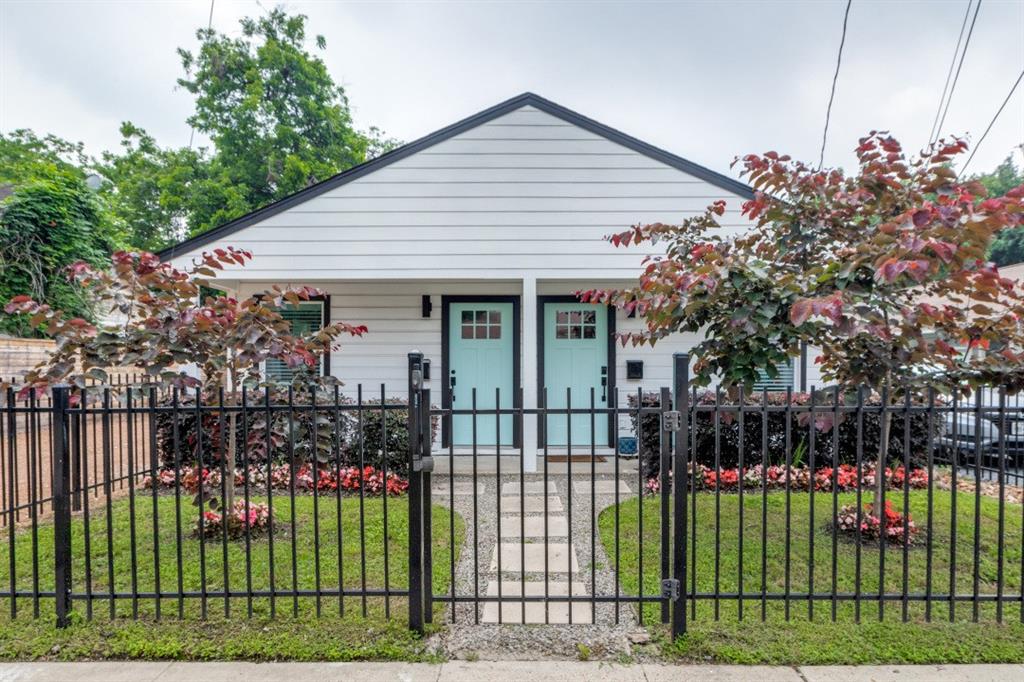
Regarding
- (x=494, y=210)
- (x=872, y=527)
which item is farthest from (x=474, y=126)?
(x=872, y=527)

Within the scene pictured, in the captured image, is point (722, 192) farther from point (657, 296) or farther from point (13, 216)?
point (13, 216)

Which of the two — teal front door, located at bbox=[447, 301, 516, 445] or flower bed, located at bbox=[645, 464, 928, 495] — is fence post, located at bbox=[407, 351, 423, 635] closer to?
flower bed, located at bbox=[645, 464, 928, 495]

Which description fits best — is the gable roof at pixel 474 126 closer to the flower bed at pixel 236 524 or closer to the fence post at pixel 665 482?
the flower bed at pixel 236 524

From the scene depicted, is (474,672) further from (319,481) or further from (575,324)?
(575,324)

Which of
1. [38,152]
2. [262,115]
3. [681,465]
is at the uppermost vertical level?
[262,115]

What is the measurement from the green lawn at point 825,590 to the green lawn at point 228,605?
1.46 m

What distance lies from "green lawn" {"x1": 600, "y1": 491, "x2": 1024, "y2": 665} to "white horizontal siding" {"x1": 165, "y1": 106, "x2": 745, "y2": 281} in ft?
10.3

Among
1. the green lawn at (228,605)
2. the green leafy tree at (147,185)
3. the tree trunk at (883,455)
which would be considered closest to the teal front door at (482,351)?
the green lawn at (228,605)

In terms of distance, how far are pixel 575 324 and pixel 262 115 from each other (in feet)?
55.7

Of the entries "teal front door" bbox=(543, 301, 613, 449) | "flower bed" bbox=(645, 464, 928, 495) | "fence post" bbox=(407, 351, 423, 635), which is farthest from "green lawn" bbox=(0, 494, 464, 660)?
"teal front door" bbox=(543, 301, 613, 449)

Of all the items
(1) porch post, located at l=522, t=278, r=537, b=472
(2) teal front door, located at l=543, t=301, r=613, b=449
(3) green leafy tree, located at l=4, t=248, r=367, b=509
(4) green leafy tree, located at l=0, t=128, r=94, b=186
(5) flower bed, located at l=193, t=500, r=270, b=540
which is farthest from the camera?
(4) green leafy tree, located at l=0, t=128, r=94, b=186

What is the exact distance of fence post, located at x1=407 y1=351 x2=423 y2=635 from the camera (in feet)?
8.73

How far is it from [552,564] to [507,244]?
3.68 meters

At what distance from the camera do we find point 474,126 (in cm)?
611
